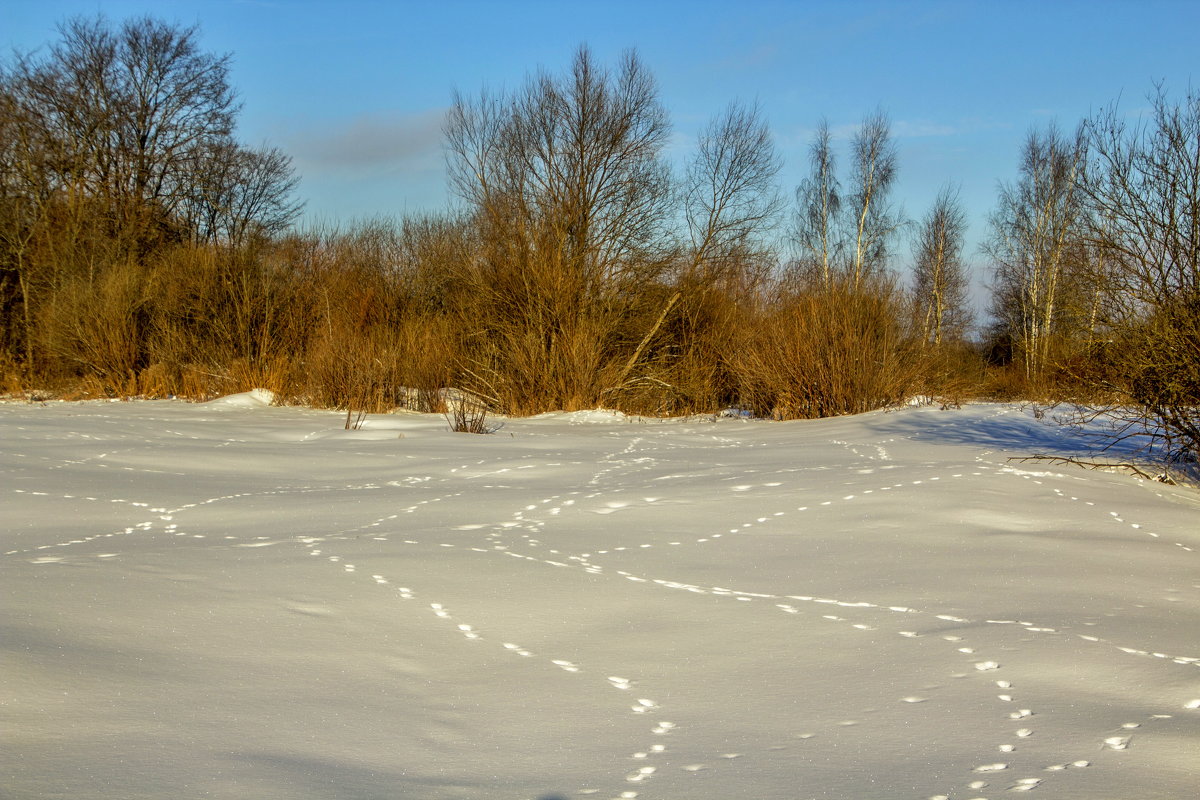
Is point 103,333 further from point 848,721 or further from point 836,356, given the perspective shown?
point 848,721

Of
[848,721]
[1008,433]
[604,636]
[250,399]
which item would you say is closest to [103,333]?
[250,399]

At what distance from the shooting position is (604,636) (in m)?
3.58

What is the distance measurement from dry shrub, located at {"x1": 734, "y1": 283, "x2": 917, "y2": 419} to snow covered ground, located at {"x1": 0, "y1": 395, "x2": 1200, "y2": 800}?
20.3 ft

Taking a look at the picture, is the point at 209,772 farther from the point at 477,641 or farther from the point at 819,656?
the point at 819,656

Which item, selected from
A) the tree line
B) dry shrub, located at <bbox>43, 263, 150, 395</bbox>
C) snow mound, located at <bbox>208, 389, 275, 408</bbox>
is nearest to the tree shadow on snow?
the tree line

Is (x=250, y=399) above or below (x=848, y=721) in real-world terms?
above

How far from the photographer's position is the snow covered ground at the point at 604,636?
233 cm

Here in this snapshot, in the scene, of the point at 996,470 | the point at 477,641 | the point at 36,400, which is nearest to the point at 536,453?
the point at 996,470

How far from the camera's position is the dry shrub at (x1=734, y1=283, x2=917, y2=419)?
13.4m

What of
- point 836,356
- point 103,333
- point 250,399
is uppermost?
point 103,333

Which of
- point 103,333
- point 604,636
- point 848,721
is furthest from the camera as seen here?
point 103,333

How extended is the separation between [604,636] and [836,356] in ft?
34.4

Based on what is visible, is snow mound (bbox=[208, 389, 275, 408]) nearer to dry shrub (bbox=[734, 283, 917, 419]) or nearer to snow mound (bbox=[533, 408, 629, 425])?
snow mound (bbox=[533, 408, 629, 425])

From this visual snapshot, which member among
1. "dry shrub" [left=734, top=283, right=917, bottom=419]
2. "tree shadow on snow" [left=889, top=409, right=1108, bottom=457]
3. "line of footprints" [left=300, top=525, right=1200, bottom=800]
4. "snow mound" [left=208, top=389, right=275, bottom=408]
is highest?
"dry shrub" [left=734, top=283, right=917, bottom=419]
